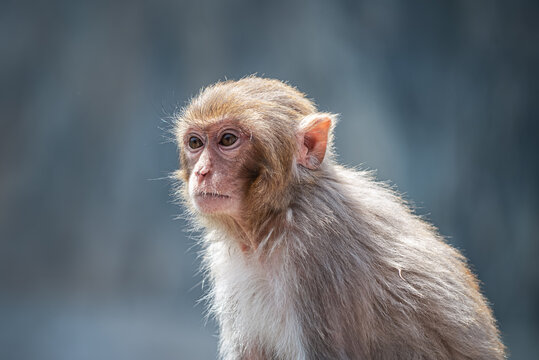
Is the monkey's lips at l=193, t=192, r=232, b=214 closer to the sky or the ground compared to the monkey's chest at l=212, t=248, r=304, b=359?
closer to the sky

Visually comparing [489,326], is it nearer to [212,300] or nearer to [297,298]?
[297,298]

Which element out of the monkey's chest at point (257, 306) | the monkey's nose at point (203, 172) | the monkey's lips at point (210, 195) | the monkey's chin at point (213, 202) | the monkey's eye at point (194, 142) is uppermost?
the monkey's eye at point (194, 142)

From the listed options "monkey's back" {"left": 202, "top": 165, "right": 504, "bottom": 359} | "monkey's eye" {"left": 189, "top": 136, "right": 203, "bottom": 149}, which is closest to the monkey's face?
"monkey's eye" {"left": 189, "top": 136, "right": 203, "bottom": 149}

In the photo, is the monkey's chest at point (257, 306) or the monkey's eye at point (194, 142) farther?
the monkey's eye at point (194, 142)

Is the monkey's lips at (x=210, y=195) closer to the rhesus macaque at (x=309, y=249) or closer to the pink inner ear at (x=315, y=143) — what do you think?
the rhesus macaque at (x=309, y=249)

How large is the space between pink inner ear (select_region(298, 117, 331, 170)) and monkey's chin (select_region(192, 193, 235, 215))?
57 cm

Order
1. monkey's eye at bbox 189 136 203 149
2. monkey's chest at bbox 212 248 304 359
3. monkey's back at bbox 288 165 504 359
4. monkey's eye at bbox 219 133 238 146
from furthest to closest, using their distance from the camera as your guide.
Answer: monkey's eye at bbox 189 136 203 149 < monkey's eye at bbox 219 133 238 146 < monkey's chest at bbox 212 248 304 359 < monkey's back at bbox 288 165 504 359

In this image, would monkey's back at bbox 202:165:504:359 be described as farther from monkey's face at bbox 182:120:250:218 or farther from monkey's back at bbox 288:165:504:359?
monkey's face at bbox 182:120:250:218

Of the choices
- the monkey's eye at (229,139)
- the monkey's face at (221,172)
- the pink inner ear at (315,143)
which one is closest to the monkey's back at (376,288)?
the pink inner ear at (315,143)

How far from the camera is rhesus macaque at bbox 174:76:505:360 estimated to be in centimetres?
390

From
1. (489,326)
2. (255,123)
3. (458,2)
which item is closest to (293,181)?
(255,123)

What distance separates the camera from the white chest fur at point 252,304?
3.99m

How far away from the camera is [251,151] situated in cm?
408

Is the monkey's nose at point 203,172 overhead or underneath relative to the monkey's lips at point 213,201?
overhead
